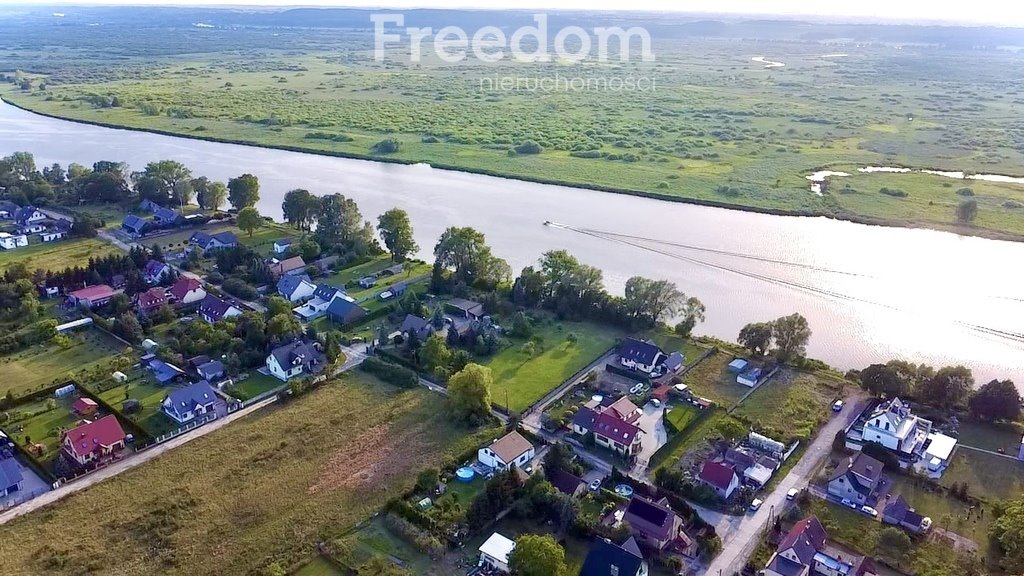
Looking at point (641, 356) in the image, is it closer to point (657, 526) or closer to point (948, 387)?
point (657, 526)

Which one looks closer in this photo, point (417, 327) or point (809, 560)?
point (809, 560)

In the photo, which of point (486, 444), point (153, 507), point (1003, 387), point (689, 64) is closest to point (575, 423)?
point (486, 444)

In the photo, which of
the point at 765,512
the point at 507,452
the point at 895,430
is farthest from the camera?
the point at 895,430

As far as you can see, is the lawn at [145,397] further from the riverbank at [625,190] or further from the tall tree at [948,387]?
the riverbank at [625,190]

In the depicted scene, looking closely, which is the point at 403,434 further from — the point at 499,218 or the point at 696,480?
the point at 499,218

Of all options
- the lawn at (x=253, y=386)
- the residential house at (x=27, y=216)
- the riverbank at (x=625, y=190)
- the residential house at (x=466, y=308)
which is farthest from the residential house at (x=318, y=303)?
the riverbank at (x=625, y=190)

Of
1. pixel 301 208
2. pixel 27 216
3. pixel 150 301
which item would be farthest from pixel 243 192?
pixel 150 301

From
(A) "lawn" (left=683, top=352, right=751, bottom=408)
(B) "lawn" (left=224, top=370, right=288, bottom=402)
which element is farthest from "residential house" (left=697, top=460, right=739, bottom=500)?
(B) "lawn" (left=224, top=370, right=288, bottom=402)
